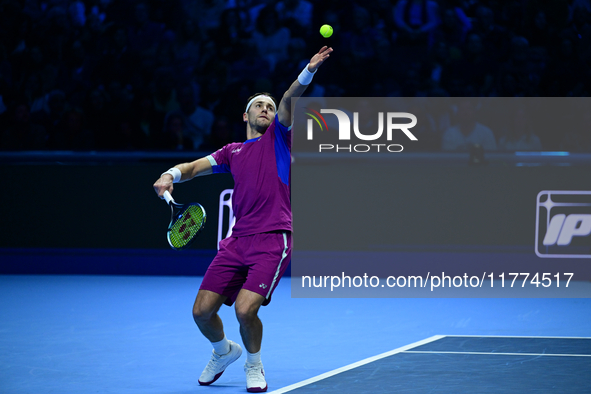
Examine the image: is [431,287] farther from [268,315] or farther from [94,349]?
[94,349]

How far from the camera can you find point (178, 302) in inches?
288

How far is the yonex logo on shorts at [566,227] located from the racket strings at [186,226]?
5.30 m

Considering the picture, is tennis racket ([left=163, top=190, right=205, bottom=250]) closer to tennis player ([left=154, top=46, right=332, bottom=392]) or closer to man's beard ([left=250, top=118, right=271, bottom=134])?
tennis player ([left=154, top=46, right=332, bottom=392])

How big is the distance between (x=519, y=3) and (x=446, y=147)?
8.87ft

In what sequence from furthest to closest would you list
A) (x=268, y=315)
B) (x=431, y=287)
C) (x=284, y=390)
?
(x=431, y=287)
(x=268, y=315)
(x=284, y=390)

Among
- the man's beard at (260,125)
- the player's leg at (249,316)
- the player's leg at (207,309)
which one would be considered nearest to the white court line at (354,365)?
the player's leg at (249,316)

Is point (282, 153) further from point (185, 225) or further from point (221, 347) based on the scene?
point (221, 347)

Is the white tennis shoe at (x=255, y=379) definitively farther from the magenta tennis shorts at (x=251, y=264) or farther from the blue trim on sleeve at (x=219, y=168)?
the blue trim on sleeve at (x=219, y=168)

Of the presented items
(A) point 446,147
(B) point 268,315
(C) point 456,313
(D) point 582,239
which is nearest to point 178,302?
(B) point 268,315

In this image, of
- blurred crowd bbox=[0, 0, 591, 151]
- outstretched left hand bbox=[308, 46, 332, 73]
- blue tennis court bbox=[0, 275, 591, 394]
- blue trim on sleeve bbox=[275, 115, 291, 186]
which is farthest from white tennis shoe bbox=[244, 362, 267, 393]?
blurred crowd bbox=[0, 0, 591, 151]

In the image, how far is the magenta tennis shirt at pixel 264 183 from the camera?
4227 mm

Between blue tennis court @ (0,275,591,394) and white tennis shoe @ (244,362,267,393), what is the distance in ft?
0.38

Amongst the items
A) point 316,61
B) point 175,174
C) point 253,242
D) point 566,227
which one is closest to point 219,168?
A: point 175,174

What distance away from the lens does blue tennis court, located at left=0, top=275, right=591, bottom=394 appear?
428 cm
